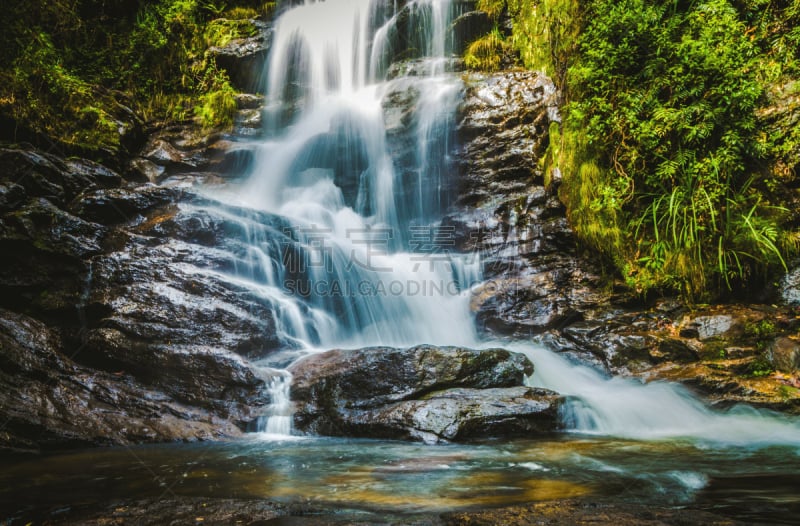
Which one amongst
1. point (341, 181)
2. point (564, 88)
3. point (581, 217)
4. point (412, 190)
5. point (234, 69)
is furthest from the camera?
point (234, 69)

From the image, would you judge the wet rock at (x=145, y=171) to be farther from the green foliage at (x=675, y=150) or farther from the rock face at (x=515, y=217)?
the green foliage at (x=675, y=150)

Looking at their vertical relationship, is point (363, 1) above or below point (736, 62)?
above

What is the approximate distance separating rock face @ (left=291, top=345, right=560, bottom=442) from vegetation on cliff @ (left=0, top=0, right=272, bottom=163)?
634 centimetres

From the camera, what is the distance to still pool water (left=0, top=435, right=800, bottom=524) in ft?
7.24

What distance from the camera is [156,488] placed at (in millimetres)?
2502

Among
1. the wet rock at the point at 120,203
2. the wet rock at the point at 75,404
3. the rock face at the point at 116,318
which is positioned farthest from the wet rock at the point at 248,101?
the wet rock at the point at 75,404

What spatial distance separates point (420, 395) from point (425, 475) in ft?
5.46

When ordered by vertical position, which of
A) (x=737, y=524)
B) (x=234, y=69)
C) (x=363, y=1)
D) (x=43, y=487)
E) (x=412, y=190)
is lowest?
(x=43, y=487)

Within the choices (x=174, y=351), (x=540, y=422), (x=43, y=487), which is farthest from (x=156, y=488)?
(x=540, y=422)

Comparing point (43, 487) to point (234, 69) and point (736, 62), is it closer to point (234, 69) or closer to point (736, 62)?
point (736, 62)

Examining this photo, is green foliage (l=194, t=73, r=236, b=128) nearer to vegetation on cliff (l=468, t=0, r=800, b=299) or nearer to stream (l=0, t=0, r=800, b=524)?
stream (l=0, t=0, r=800, b=524)

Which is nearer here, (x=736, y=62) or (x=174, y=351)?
(x=174, y=351)

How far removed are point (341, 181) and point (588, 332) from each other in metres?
5.89

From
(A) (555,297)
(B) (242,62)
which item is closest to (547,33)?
(A) (555,297)
